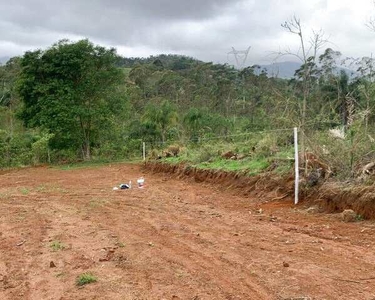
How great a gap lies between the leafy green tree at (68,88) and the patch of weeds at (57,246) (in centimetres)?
1615

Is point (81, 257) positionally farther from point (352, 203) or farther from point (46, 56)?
point (46, 56)

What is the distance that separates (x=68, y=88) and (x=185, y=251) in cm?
1835

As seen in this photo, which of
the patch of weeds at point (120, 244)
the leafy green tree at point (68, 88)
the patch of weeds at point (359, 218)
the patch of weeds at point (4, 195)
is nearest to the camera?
the patch of weeds at point (120, 244)

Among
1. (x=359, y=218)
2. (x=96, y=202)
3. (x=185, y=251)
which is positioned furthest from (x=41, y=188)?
(x=359, y=218)

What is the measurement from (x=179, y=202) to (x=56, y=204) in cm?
288

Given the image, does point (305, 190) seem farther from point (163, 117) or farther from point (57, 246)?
point (163, 117)

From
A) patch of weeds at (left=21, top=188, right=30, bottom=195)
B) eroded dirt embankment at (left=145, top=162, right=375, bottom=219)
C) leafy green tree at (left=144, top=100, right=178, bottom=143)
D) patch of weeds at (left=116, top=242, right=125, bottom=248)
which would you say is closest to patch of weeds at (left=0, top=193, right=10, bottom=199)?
patch of weeds at (left=21, top=188, right=30, bottom=195)

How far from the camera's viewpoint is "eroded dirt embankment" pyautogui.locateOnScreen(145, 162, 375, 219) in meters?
7.02

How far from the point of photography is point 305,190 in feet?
27.8

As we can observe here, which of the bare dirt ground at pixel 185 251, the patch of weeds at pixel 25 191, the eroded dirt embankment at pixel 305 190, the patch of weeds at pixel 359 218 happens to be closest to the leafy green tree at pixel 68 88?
the patch of weeds at pixel 25 191

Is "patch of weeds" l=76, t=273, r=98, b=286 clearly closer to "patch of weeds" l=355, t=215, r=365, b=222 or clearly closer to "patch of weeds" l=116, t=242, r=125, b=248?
"patch of weeds" l=116, t=242, r=125, b=248

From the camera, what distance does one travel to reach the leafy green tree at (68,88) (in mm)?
21891

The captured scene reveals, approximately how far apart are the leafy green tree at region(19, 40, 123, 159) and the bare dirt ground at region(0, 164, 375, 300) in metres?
12.9

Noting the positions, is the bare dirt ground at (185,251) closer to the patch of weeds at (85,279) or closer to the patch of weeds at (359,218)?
the patch of weeds at (85,279)
